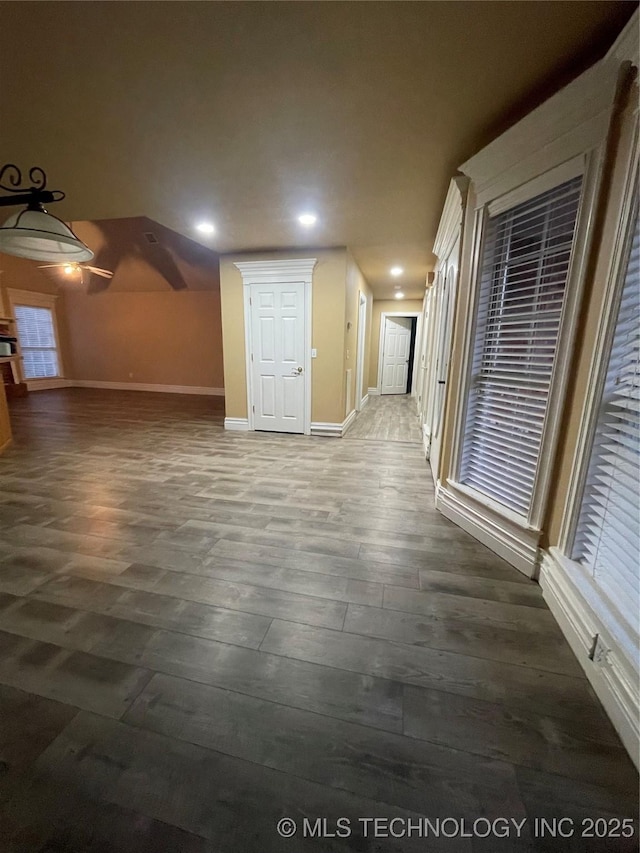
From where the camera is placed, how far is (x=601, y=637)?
1.27 metres

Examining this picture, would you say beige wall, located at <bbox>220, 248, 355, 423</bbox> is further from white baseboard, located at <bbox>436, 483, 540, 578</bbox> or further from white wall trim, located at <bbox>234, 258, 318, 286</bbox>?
white baseboard, located at <bbox>436, 483, 540, 578</bbox>

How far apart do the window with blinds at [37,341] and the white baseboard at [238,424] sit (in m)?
6.81

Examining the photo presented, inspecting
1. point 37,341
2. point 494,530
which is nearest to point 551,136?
point 494,530

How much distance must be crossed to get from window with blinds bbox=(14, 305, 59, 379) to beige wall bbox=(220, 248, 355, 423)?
684 centimetres

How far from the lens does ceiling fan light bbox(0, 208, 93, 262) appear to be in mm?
1645

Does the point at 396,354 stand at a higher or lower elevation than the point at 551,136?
lower

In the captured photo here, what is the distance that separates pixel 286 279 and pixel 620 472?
13.6 feet

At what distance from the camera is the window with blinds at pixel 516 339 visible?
5.80 ft

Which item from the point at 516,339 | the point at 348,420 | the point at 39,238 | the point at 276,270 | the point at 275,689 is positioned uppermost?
the point at 276,270

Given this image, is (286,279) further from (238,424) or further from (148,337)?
(148,337)

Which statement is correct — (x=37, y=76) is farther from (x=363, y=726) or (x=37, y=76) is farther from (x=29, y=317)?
(x=29, y=317)

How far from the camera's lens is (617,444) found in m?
1.42

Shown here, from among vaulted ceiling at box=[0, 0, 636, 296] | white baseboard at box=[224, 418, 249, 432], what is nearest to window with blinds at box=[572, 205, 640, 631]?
vaulted ceiling at box=[0, 0, 636, 296]

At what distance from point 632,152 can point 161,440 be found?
487 cm
